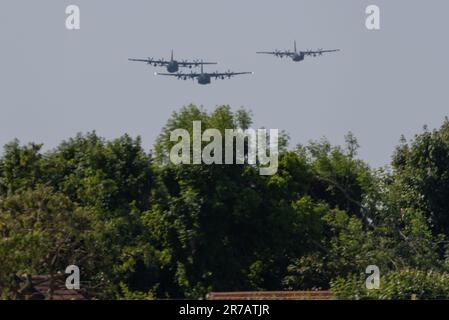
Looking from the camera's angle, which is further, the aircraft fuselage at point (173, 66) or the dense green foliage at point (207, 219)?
the aircraft fuselage at point (173, 66)

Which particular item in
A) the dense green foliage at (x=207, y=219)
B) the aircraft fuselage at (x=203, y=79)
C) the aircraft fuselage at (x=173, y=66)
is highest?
the aircraft fuselage at (x=173, y=66)

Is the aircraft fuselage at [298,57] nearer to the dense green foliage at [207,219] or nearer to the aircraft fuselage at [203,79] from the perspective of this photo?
the aircraft fuselage at [203,79]

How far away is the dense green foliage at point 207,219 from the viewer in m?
46.8

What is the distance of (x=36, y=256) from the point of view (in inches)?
1711

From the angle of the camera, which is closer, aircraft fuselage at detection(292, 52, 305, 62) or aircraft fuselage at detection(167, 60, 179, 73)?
aircraft fuselage at detection(292, 52, 305, 62)

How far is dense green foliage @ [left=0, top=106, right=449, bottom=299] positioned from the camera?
1841 inches

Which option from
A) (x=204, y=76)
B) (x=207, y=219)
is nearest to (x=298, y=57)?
(x=204, y=76)

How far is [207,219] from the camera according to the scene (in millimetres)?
54312

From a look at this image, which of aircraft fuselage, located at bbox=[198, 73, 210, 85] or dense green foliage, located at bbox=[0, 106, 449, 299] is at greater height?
aircraft fuselage, located at bbox=[198, 73, 210, 85]

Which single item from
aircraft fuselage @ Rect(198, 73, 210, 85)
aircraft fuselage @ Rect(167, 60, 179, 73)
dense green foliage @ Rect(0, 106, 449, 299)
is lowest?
dense green foliage @ Rect(0, 106, 449, 299)

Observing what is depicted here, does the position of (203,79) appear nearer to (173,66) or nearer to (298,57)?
(173,66)

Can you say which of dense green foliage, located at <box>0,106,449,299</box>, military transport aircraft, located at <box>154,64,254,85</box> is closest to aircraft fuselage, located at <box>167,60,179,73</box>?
military transport aircraft, located at <box>154,64,254,85</box>

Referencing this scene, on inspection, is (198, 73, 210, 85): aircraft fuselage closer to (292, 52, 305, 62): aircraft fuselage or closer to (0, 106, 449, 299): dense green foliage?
(292, 52, 305, 62): aircraft fuselage

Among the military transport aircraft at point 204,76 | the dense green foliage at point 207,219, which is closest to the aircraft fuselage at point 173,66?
the military transport aircraft at point 204,76
